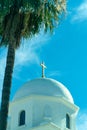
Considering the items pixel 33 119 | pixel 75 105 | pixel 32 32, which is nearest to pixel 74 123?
pixel 75 105

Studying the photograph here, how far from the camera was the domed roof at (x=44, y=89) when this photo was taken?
3503 centimetres

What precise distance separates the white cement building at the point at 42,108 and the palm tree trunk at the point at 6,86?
1461cm

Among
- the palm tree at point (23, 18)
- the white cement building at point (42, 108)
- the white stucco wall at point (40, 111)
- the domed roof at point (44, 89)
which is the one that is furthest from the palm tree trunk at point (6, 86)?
the domed roof at point (44, 89)

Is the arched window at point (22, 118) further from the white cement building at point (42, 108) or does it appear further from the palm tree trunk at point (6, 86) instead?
the palm tree trunk at point (6, 86)

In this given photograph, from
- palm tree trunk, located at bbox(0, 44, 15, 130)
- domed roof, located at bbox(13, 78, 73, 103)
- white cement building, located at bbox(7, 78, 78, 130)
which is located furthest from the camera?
domed roof, located at bbox(13, 78, 73, 103)

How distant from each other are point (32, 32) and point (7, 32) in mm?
1530

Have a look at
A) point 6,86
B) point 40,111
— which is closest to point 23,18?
point 6,86

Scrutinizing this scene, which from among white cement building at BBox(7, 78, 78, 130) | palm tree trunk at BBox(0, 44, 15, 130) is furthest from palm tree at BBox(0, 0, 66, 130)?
white cement building at BBox(7, 78, 78, 130)

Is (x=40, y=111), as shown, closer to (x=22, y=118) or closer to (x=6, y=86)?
(x=22, y=118)

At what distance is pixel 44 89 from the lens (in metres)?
35.2

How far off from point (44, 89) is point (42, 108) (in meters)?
1.85

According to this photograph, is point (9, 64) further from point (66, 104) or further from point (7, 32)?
point (66, 104)

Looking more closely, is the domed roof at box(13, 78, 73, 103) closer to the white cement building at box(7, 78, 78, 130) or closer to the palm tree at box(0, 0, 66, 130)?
the white cement building at box(7, 78, 78, 130)

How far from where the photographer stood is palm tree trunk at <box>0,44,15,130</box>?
687 inches
